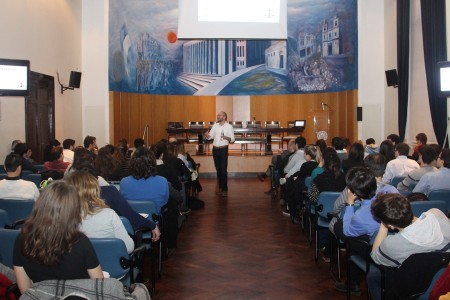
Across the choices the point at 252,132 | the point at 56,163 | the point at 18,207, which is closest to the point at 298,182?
the point at 56,163

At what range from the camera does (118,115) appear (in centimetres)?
1395

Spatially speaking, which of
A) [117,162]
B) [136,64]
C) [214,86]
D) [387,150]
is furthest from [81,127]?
[387,150]

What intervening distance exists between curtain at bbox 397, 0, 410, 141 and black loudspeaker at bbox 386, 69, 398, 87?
0.62ft

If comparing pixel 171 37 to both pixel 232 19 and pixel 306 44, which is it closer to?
pixel 306 44

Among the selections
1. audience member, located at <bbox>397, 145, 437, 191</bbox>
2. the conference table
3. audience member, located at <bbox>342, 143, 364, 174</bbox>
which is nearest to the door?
the conference table

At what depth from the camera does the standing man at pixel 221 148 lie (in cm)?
991

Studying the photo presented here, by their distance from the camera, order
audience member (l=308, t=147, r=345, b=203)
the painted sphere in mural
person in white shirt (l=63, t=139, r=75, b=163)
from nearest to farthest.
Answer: audience member (l=308, t=147, r=345, b=203) → person in white shirt (l=63, t=139, r=75, b=163) → the painted sphere in mural

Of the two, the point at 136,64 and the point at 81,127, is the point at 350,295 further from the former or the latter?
the point at 136,64

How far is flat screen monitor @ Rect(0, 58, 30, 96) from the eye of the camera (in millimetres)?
7684

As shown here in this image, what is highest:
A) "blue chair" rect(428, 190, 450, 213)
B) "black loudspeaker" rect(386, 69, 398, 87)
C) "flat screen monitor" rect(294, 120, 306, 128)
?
"black loudspeaker" rect(386, 69, 398, 87)

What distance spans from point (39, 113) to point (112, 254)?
858 centimetres

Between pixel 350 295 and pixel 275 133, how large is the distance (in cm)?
1179

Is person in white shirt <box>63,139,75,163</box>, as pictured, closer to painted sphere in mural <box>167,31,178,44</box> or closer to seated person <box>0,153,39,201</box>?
seated person <box>0,153,39,201</box>

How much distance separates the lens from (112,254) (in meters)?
3.01
